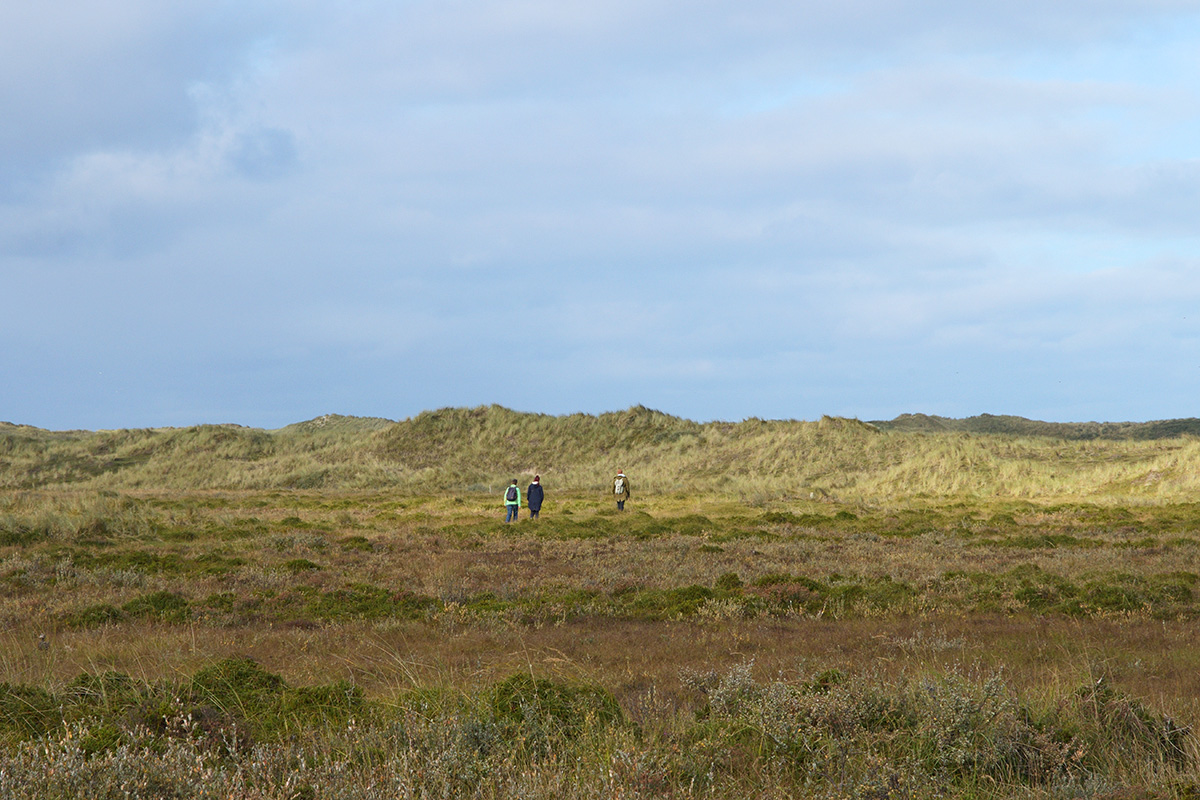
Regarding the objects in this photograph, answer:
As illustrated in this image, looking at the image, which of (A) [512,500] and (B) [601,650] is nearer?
(B) [601,650]

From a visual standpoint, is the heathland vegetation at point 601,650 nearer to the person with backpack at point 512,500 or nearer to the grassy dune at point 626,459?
the person with backpack at point 512,500

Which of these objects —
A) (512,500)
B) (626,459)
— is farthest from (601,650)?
(626,459)

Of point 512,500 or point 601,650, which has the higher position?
point 512,500

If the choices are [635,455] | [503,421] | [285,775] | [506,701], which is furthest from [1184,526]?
[503,421]

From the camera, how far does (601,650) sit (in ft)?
31.2

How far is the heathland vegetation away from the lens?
4.60 meters

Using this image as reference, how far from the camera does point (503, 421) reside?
6725 cm

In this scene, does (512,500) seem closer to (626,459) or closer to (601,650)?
(601,650)

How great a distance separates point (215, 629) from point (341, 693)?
5838 mm

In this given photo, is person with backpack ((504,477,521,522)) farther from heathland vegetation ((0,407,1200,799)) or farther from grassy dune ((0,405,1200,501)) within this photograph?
grassy dune ((0,405,1200,501))

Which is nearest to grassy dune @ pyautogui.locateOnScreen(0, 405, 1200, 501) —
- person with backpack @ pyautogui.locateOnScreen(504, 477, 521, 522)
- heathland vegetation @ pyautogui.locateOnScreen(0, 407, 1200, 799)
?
heathland vegetation @ pyautogui.locateOnScreen(0, 407, 1200, 799)

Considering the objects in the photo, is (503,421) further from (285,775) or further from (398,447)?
(285,775)

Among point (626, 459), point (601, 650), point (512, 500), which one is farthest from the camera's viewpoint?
point (626, 459)

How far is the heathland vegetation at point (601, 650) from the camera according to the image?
4.60m
